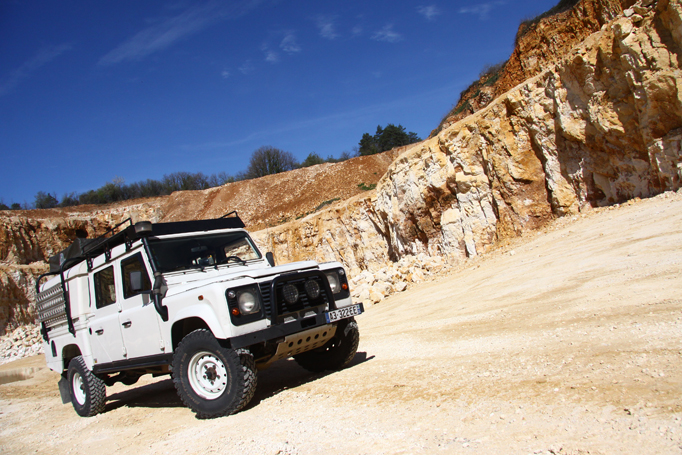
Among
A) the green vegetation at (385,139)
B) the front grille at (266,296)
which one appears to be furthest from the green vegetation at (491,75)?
the green vegetation at (385,139)

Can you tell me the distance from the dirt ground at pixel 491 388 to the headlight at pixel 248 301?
3.98 ft

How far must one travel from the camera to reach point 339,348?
21.5 feet

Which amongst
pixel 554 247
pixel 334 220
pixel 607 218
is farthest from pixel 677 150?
pixel 334 220

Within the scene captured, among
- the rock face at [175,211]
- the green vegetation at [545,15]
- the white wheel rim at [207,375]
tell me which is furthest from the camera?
the rock face at [175,211]

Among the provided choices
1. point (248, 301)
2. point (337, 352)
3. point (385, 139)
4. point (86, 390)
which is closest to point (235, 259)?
point (248, 301)

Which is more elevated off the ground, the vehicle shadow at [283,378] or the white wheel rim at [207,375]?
the white wheel rim at [207,375]

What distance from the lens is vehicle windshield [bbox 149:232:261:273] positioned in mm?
6117

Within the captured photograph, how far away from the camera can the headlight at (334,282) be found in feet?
20.4

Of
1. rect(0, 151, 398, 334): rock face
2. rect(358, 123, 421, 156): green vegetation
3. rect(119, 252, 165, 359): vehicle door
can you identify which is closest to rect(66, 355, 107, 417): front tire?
rect(119, 252, 165, 359): vehicle door

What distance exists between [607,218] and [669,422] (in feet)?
35.6

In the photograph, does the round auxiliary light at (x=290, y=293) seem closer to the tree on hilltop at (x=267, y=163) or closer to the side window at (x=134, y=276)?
the side window at (x=134, y=276)

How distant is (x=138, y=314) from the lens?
19.6 ft

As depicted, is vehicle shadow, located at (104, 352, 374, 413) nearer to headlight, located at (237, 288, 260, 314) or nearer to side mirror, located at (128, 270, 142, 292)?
headlight, located at (237, 288, 260, 314)

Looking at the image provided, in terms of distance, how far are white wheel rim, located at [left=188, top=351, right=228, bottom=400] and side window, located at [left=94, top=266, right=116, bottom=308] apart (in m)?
2.15
